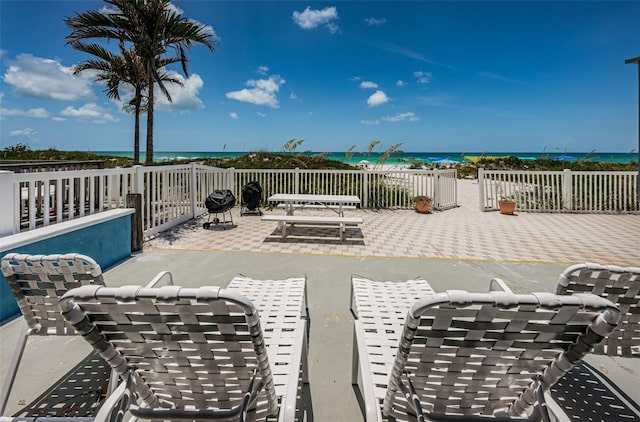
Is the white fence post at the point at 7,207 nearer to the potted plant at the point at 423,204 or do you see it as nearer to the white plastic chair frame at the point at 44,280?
the white plastic chair frame at the point at 44,280

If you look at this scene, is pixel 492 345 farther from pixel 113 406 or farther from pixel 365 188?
pixel 365 188

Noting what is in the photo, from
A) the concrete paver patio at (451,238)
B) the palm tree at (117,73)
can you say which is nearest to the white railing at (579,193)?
the concrete paver patio at (451,238)

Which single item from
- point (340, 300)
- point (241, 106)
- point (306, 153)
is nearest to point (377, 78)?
point (306, 153)

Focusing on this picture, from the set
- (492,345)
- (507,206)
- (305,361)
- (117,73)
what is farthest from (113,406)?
(117,73)

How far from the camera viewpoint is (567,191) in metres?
8.39

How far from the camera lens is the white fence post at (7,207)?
268cm

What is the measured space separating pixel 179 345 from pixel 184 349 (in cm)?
3

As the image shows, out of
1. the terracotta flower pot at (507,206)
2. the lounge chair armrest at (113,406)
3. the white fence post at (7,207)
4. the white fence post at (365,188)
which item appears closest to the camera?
the lounge chair armrest at (113,406)

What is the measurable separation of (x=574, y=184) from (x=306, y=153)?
9.26 m

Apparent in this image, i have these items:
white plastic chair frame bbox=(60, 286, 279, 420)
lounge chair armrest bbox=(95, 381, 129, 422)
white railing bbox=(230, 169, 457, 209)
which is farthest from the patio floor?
white railing bbox=(230, 169, 457, 209)

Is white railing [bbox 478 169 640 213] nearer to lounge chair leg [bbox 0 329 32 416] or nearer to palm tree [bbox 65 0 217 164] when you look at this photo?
Answer: palm tree [bbox 65 0 217 164]

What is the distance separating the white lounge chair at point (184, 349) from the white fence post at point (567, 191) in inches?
396

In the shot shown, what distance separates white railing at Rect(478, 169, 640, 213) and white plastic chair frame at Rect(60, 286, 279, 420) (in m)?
8.90

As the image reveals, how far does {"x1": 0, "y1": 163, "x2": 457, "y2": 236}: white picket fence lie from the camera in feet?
10.2
